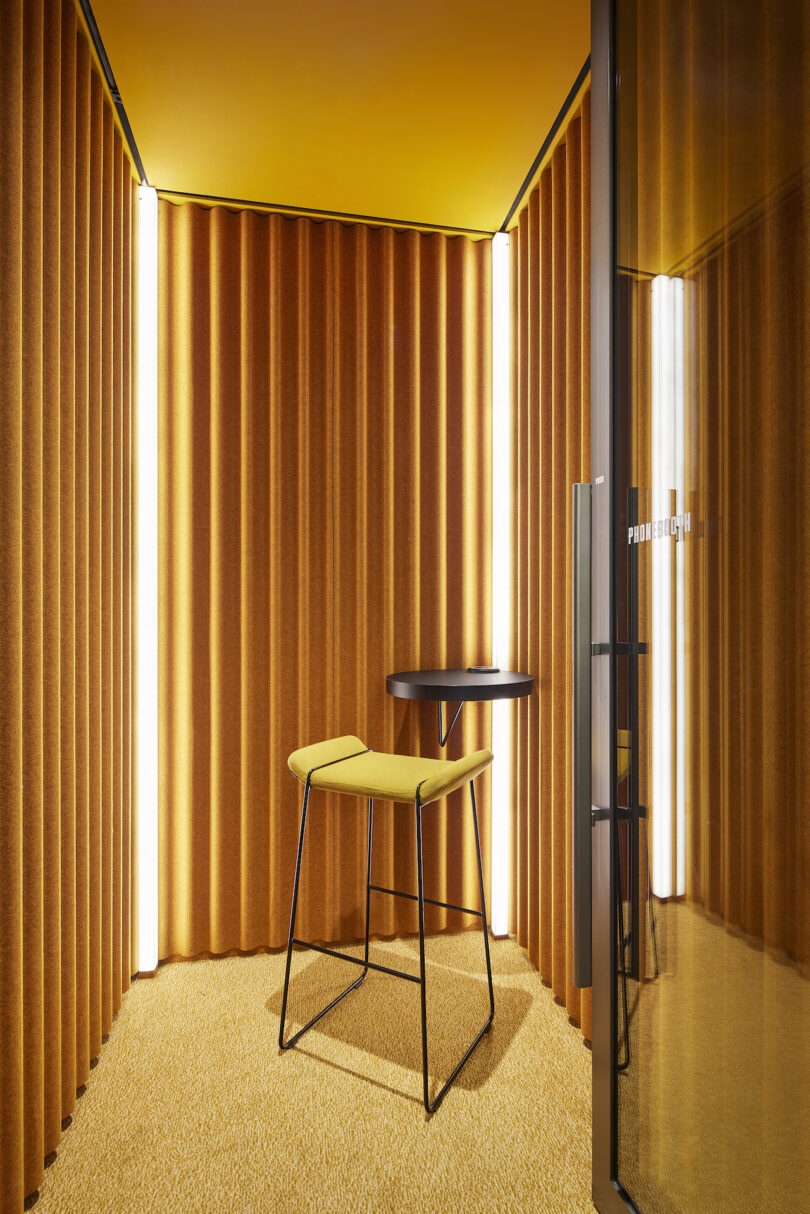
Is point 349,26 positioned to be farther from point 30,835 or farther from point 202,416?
point 30,835

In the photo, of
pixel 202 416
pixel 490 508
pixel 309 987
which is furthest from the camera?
pixel 490 508

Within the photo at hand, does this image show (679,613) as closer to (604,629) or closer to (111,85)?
(604,629)

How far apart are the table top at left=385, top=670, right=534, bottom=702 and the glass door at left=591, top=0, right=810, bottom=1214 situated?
2.14 ft

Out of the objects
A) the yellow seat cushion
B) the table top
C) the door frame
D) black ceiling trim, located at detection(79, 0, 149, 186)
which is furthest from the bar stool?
black ceiling trim, located at detection(79, 0, 149, 186)

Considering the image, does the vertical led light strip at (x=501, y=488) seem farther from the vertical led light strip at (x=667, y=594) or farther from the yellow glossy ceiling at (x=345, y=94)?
the vertical led light strip at (x=667, y=594)

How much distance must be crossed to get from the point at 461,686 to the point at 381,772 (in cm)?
37

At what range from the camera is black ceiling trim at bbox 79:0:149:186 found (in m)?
1.62

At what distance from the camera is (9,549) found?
126 centimetres

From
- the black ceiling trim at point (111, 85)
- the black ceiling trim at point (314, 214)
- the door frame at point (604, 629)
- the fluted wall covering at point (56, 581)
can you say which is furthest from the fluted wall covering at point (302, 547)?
the door frame at point (604, 629)

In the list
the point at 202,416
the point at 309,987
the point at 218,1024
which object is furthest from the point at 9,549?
the point at 309,987

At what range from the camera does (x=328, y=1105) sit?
158 centimetres

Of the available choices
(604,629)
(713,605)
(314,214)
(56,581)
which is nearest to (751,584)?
(713,605)

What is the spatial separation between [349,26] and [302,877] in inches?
104

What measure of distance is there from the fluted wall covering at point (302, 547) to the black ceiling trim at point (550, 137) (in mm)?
253
